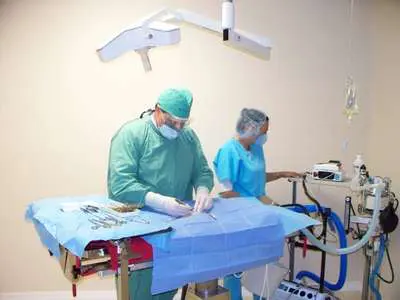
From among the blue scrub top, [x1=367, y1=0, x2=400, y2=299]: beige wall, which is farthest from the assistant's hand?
[x1=367, y1=0, x2=400, y2=299]: beige wall

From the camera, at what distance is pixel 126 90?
2896 millimetres

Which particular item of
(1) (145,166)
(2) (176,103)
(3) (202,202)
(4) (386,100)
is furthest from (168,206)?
(4) (386,100)

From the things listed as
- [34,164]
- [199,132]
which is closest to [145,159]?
[199,132]

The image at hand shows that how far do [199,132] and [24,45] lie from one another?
4.54 ft

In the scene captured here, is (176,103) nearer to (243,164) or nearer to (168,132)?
(168,132)

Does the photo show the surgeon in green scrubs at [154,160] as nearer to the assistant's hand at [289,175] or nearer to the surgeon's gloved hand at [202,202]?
the surgeon's gloved hand at [202,202]

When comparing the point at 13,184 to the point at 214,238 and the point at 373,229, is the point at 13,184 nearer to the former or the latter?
the point at 214,238

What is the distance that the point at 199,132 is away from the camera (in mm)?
2986

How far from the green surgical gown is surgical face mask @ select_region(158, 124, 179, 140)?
28 millimetres

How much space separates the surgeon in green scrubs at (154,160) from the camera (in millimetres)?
1764

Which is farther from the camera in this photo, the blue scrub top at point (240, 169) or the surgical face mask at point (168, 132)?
the blue scrub top at point (240, 169)

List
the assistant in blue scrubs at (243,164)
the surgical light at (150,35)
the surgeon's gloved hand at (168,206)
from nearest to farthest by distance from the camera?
the surgical light at (150,35), the surgeon's gloved hand at (168,206), the assistant in blue scrubs at (243,164)

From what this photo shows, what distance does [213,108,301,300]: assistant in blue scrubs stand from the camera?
2.35m

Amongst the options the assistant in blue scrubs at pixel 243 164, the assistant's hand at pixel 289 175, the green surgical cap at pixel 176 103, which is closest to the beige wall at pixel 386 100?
the assistant's hand at pixel 289 175
